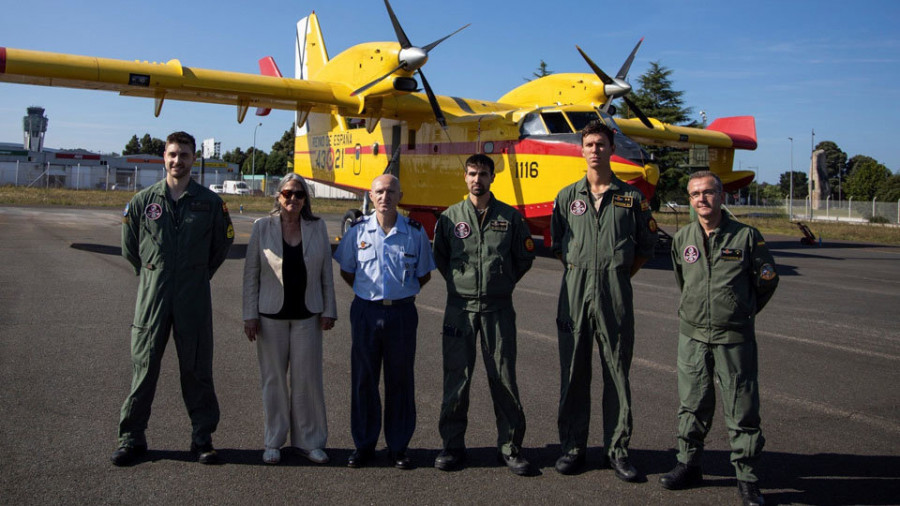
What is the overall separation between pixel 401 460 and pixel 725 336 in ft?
6.79

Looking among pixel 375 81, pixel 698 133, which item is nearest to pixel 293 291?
pixel 375 81

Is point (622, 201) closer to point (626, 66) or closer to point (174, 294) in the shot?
point (174, 294)

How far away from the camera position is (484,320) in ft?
13.4

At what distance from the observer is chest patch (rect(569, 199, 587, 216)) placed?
4191 mm

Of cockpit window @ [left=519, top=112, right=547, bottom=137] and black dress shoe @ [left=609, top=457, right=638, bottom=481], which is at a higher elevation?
cockpit window @ [left=519, top=112, right=547, bottom=137]

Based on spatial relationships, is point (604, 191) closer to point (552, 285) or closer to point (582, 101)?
point (552, 285)

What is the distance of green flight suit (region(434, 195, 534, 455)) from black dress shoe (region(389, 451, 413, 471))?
259mm

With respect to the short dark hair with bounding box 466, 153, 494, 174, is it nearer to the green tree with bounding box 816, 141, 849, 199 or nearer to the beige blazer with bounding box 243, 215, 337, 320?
the beige blazer with bounding box 243, 215, 337, 320

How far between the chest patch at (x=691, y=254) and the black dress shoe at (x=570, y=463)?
54.0 inches

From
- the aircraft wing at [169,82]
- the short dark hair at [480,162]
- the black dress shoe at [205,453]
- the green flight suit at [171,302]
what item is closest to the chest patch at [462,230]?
the short dark hair at [480,162]

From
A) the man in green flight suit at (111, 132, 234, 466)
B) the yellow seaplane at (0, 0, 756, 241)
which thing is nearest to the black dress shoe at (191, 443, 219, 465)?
the man in green flight suit at (111, 132, 234, 466)

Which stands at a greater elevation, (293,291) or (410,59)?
(410,59)

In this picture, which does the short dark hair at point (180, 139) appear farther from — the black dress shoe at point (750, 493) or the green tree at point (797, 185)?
the green tree at point (797, 185)

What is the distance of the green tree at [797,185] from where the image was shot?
99.2 metres
